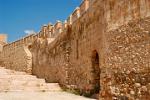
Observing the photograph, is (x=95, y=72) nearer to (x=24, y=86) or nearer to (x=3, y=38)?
(x=24, y=86)

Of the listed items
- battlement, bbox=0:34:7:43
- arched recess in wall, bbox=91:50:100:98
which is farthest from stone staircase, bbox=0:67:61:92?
battlement, bbox=0:34:7:43

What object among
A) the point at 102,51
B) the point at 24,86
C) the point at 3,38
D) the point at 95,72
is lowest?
the point at 24,86

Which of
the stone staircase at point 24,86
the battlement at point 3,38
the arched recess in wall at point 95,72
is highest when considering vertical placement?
the battlement at point 3,38

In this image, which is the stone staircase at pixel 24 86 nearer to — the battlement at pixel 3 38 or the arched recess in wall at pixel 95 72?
the arched recess in wall at pixel 95 72

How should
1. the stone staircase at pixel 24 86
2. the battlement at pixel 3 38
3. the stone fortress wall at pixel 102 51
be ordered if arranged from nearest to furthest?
1. the stone fortress wall at pixel 102 51
2. the stone staircase at pixel 24 86
3. the battlement at pixel 3 38

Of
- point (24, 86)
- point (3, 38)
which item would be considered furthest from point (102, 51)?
point (3, 38)

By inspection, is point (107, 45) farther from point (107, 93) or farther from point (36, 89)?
point (36, 89)

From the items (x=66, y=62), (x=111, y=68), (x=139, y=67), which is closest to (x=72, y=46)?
(x=66, y=62)

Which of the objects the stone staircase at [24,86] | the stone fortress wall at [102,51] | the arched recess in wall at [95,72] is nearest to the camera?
the stone fortress wall at [102,51]

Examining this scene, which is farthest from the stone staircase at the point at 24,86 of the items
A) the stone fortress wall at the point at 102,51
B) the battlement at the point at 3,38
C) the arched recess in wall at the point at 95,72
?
the battlement at the point at 3,38

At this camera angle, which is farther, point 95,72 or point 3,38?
point 3,38

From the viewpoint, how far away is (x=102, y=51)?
838 cm

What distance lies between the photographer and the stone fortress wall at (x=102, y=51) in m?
6.10

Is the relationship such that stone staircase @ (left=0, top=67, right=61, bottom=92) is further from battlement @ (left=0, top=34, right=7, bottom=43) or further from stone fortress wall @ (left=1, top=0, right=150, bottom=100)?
battlement @ (left=0, top=34, right=7, bottom=43)
